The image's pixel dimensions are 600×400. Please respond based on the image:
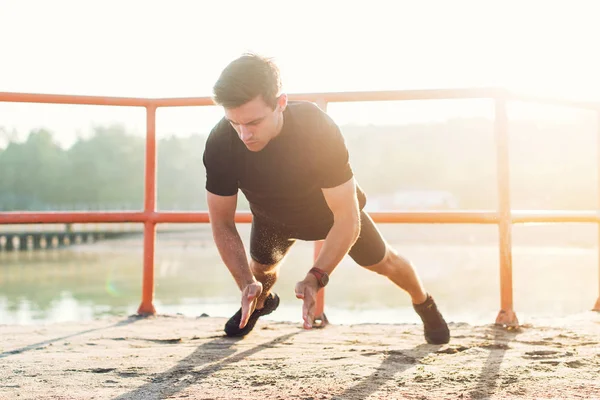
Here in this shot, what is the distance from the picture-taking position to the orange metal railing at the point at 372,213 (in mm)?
3662

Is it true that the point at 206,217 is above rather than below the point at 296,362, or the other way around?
above

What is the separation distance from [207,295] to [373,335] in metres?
4.31

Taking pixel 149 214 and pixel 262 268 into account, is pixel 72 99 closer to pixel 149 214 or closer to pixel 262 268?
pixel 149 214

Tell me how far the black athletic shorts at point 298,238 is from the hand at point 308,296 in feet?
2.08

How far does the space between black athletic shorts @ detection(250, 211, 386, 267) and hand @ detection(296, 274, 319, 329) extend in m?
0.63

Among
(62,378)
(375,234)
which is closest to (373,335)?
(375,234)

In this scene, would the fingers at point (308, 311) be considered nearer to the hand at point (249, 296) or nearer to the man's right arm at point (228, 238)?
the hand at point (249, 296)

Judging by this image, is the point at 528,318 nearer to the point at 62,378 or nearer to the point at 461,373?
the point at 461,373

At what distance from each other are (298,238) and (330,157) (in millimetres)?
540

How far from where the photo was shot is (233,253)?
2.34 meters

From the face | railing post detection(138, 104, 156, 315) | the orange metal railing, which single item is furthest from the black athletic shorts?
railing post detection(138, 104, 156, 315)

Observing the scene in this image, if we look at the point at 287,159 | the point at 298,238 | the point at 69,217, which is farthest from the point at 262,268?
the point at 69,217

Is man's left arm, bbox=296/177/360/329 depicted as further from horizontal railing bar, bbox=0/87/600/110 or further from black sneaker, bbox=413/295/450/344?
horizontal railing bar, bbox=0/87/600/110

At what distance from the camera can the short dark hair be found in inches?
82.8
